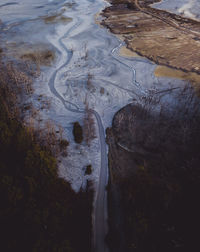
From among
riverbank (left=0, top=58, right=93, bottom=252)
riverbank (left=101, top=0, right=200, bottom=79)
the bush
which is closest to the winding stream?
the bush

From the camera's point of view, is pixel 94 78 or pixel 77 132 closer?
pixel 77 132

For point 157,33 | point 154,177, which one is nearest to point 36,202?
point 154,177

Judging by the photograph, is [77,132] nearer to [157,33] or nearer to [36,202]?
[36,202]

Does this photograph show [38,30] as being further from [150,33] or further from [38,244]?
[38,244]

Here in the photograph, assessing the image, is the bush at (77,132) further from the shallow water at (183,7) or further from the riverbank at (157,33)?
the shallow water at (183,7)

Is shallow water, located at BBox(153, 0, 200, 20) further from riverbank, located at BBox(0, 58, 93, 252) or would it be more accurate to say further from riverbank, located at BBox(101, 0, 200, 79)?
riverbank, located at BBox(0, 58, 93, 252)

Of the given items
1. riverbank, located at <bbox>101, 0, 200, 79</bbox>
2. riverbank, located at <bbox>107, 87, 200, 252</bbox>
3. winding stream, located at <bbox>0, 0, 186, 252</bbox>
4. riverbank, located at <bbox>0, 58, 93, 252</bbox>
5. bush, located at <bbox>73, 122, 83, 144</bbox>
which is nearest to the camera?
riverbank, located at <bbox>0, 58, 93, 252</bbox>

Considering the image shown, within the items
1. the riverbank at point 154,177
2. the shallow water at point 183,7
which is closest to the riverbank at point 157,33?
the shallow water at point 183,7
